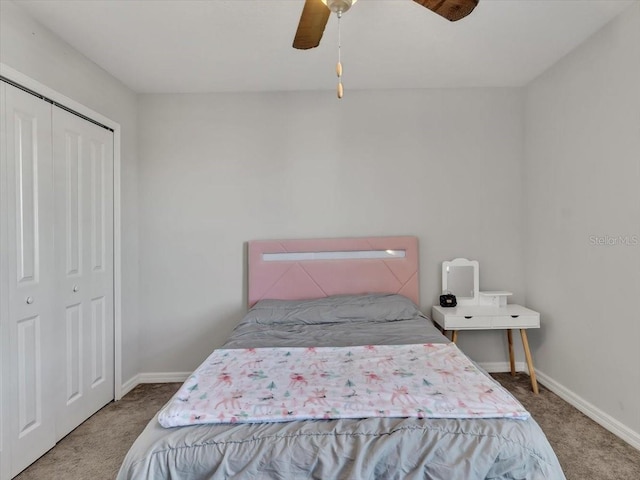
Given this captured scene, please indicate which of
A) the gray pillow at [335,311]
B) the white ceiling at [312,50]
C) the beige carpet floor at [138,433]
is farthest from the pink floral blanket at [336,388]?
the white ceiling at [312,50]

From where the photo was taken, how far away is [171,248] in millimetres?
3232

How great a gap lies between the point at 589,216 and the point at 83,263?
3590mm

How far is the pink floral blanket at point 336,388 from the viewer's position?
4.44ft

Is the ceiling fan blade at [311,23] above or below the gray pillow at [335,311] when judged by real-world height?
above

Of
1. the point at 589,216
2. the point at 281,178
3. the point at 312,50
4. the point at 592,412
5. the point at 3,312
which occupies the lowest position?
the point at 592,412

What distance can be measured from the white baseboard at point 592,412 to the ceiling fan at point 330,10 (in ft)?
8.41

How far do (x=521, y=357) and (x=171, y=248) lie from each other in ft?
10.9

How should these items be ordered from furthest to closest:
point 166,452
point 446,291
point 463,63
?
point 446,291 < point 463,63 < point 166,452

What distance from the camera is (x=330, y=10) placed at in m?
1.50

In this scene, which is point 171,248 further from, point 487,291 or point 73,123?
point 487,291

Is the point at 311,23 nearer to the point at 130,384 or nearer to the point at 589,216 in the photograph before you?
the point at 589,216

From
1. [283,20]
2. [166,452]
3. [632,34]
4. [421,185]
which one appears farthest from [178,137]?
[632,34]

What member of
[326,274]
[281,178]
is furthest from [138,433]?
[281,178]

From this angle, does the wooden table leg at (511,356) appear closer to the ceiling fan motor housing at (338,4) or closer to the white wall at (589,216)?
the white wall at (589,216)
